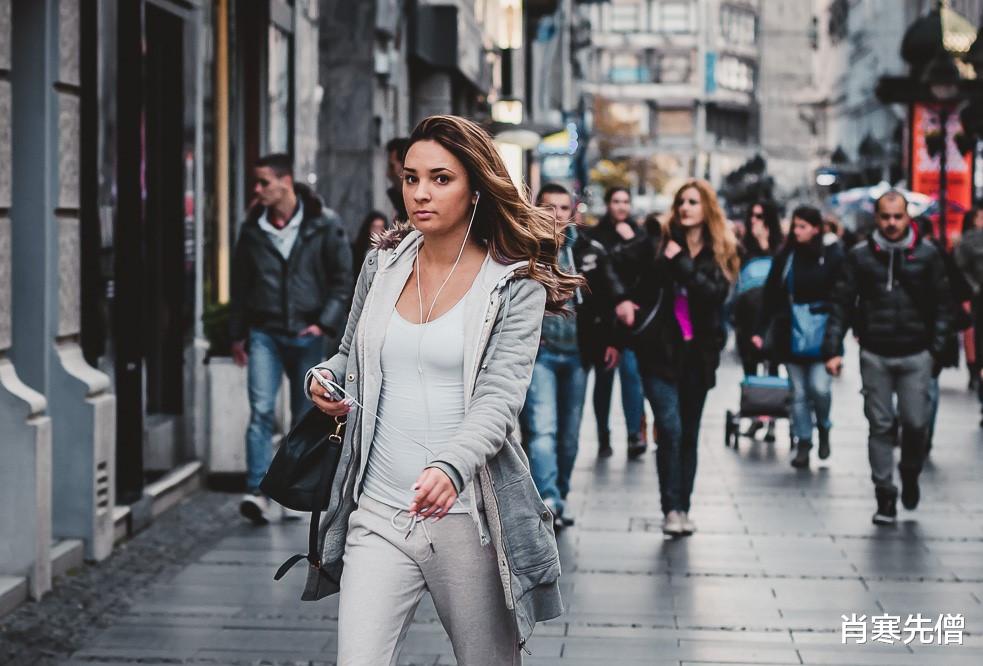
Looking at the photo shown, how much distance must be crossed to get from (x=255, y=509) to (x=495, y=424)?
229 inches

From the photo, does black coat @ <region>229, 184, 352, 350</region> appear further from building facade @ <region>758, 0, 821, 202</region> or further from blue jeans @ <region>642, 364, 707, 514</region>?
building facade @ <region>758, 0, 821, 202</region>

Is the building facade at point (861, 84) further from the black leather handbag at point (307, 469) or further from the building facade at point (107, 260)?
the black leather handbag at point (307, 469)

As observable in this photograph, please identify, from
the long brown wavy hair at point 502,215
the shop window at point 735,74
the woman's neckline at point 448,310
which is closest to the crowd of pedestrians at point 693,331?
the long brown wavy hair at point 502,215

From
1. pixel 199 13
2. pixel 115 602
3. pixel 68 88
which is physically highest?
pixel 199 13

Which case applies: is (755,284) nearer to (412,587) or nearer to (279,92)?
(279,92)

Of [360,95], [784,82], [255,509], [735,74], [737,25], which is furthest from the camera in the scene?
[784,82]

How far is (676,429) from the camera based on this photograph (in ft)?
30.1

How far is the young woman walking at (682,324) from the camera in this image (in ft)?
30.1

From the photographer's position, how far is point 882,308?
31.7 feet

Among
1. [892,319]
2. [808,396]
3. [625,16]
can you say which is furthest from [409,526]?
[625,16]

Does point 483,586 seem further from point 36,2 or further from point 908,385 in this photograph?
point 908,385

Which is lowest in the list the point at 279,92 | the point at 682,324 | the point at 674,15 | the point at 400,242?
the point at 682,324

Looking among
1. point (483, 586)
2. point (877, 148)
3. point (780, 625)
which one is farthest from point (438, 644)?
point (877, 148)

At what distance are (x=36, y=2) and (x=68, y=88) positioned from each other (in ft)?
1.47
